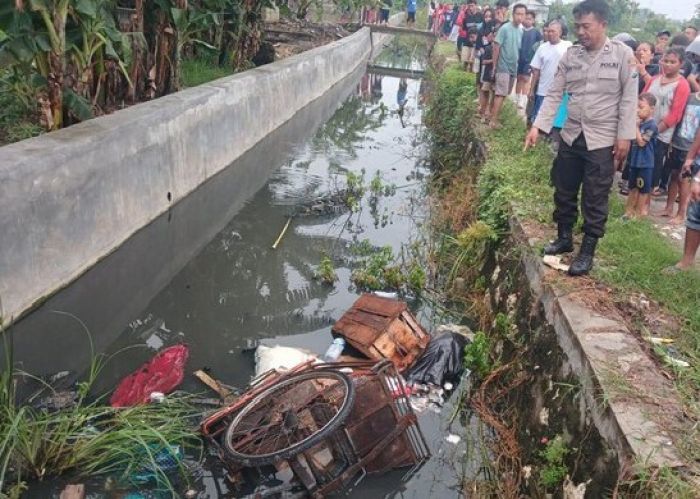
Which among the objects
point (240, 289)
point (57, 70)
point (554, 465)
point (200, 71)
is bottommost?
point (240, 289)

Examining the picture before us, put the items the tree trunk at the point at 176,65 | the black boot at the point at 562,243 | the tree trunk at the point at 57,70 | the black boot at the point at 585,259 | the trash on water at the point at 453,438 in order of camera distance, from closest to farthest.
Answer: the trash on water at the point at 453,438
the black boot at the point at 585,259
the black boot at the point at 562,243
the tree trunk at the point at 57,70
the tree trunk at the point at 176,65

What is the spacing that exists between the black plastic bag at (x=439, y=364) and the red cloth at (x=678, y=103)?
329 cm

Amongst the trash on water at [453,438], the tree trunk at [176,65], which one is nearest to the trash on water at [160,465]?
the trash on water at [453,438]

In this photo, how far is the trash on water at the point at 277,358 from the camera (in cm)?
462

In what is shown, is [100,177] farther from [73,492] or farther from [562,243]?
[562,243]

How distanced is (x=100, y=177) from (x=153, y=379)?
2.28 metres

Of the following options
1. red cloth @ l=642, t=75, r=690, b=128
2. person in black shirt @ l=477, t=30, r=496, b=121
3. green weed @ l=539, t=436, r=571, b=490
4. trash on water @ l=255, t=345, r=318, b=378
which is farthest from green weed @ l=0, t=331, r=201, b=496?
person in black shirt @ l=477, t=30, r=496, b=121

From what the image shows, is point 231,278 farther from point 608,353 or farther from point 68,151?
point 608,353

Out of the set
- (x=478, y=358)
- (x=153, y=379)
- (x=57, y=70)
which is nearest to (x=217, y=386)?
(x=153, y=379)

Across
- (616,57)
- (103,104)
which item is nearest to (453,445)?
(616,57)

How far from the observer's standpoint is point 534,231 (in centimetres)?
552

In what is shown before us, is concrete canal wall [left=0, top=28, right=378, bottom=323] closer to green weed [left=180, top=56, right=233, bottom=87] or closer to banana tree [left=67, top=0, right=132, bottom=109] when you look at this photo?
banana tree [left=67, top=0, right=132, bottom=109]

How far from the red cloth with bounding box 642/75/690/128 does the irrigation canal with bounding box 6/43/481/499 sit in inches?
115

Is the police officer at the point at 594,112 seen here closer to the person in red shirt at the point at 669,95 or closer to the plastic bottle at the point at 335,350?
the plastic bottle at the point at 335,350
